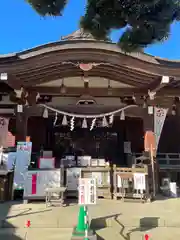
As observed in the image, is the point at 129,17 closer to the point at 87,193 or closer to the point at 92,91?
the point at 87,193

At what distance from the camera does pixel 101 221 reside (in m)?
6.29

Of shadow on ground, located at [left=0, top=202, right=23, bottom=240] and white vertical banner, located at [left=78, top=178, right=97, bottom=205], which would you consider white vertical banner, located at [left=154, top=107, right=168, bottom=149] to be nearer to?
white vertical banner, located at [left=78, top=178, right=97, bottom=205]

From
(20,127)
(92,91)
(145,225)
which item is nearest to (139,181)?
(145,225)

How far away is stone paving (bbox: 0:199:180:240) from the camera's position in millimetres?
5664

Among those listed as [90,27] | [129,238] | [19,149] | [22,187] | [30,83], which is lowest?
[129,238]

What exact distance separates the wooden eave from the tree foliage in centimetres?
551

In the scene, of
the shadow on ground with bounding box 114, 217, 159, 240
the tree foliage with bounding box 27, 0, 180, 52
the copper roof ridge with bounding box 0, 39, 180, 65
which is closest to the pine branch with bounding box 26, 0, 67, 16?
the tree foliage with bounding box 27, 0, 180, 52

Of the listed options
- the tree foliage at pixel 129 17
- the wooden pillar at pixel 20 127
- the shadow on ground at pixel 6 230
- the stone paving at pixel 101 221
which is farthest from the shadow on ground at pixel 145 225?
the wooden pillar at pixel 20 127

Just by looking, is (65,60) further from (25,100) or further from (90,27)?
(90,27)

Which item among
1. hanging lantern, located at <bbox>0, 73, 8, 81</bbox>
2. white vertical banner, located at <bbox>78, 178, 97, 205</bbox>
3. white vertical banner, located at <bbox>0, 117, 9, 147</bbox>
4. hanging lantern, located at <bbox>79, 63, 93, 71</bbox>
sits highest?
hanging lantern, located at <bbox>79, 63, 93, 71</bbox>

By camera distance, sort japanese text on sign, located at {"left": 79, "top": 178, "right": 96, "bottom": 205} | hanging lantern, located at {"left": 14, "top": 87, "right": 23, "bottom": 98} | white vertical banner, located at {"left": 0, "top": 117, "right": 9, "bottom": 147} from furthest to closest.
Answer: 1. white vertical banner, located at {"left": 0, "top": 117, "right": 9, "bottom": 147}
2. hanging lantern, located at {"left": 14, "top": 87, "right": 23, "bottom": 98}
3. japanese text on sign, located at {"left": 79, "top": 178, "right": 96, "bottom": 205}

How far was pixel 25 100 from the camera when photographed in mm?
11547

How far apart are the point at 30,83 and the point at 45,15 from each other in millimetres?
7286

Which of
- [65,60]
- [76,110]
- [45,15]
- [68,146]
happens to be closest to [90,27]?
[45,15]
